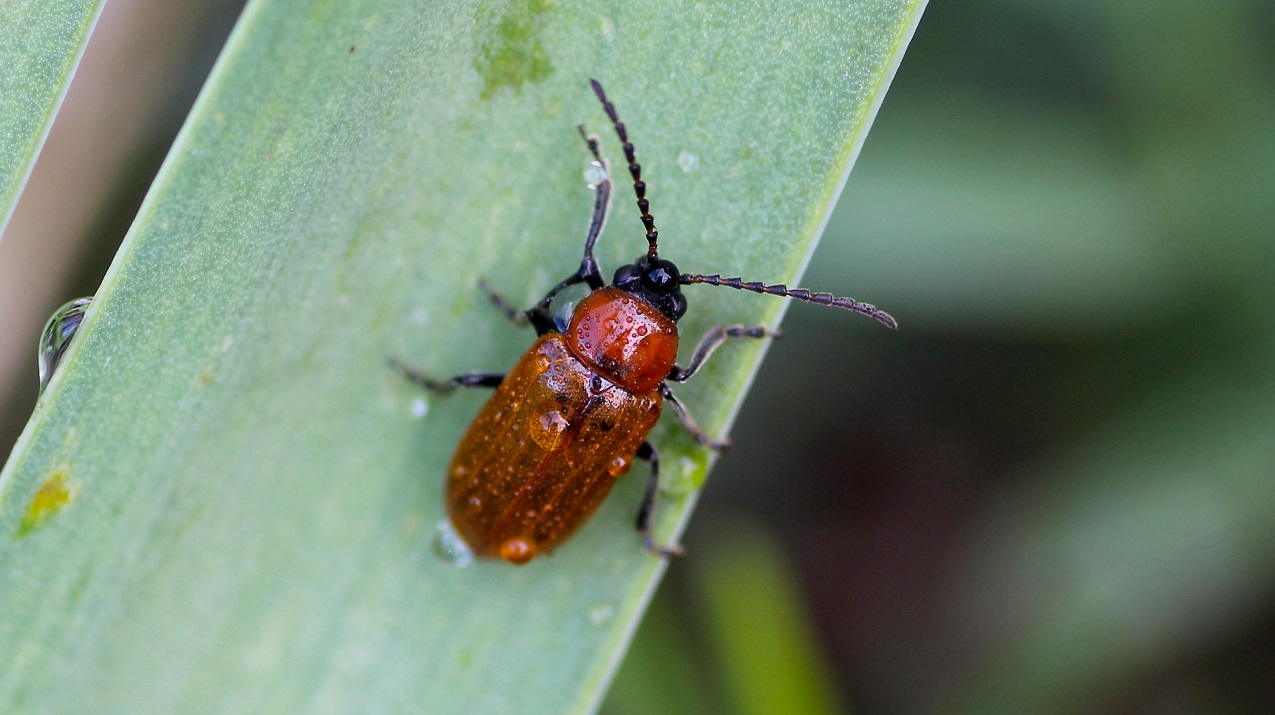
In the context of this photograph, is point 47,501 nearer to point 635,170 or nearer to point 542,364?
point 542,364

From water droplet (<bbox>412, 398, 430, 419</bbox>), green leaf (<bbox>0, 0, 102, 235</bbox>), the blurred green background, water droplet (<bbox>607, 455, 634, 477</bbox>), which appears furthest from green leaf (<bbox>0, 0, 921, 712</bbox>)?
the blurred green background

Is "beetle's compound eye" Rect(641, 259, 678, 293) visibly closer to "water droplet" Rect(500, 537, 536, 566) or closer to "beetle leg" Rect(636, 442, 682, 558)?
"beetle leg" Rect(636, 442, 682, 558)

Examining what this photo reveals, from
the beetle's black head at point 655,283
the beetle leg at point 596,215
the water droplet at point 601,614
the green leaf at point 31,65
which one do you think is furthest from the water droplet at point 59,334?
the water droplet at point 601,614

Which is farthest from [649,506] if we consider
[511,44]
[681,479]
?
[511,44]

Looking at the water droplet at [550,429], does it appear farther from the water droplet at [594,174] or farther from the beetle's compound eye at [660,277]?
the water droplet at [594,174]

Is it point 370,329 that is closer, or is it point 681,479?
point 370,329

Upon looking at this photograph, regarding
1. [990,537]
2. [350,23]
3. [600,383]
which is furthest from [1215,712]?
[350,23]
